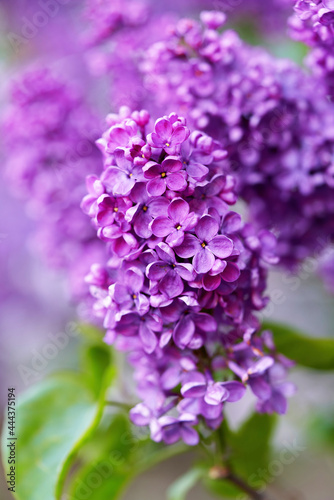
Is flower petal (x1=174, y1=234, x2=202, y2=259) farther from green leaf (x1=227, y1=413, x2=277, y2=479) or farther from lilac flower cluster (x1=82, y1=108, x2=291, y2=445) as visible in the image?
green leaf (x1=227, y1=413, x2=277, y2=479)

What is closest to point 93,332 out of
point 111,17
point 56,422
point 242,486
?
point 56,422

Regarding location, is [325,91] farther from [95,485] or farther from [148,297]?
[95,485]

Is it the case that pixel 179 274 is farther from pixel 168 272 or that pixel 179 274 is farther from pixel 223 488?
pixel 223 488

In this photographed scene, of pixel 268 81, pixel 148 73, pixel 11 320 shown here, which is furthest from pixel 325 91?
pixel 11 320

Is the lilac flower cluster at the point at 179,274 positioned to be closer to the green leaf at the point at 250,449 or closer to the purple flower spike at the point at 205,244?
the purple flower spike at the point at 205,244

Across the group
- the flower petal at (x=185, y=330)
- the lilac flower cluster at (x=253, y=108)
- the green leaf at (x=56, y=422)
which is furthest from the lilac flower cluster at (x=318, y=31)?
the green leaf at (x=56, y=422)

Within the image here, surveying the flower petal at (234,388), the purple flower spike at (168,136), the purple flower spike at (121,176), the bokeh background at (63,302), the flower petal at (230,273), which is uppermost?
the purple flower spike at (168,136)
